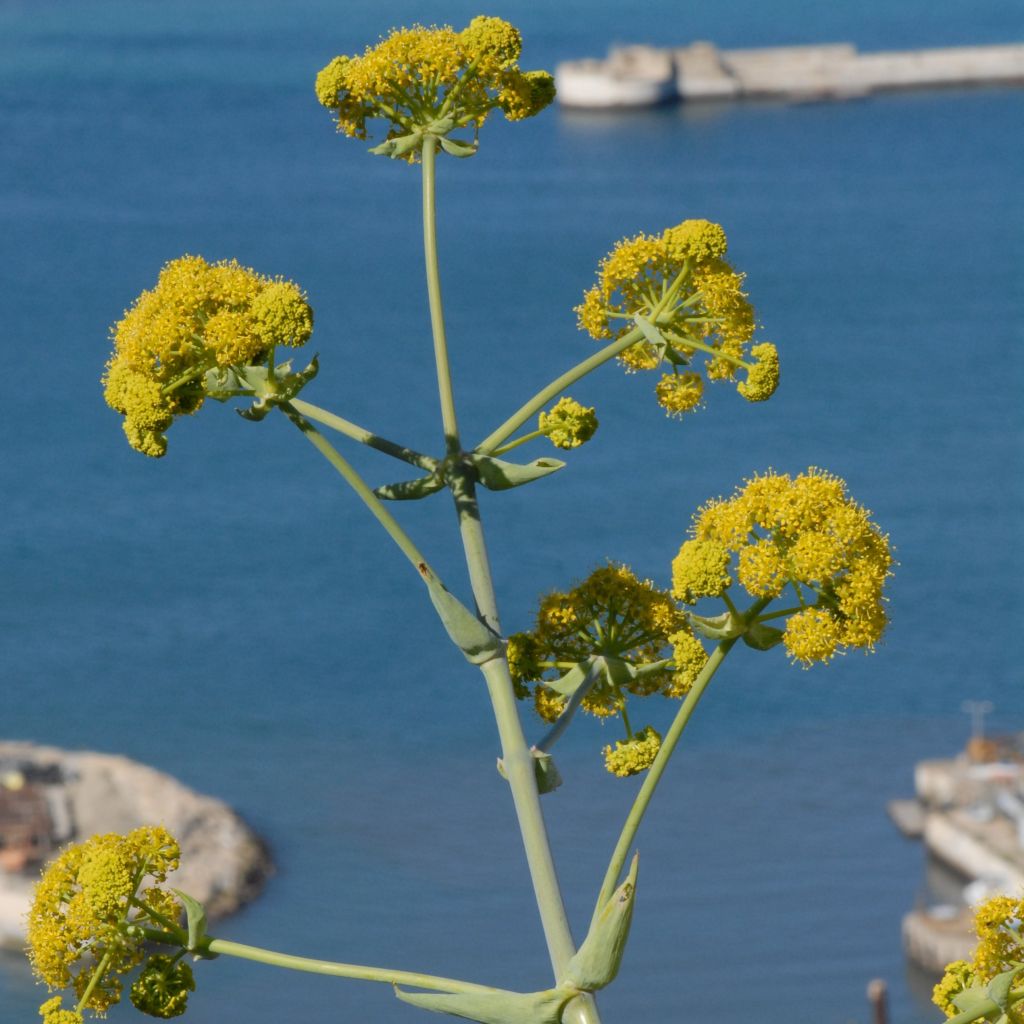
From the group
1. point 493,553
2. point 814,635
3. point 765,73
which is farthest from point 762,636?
point 765,73

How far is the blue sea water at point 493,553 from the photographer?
52.8 m

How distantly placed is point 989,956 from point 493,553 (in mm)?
58528

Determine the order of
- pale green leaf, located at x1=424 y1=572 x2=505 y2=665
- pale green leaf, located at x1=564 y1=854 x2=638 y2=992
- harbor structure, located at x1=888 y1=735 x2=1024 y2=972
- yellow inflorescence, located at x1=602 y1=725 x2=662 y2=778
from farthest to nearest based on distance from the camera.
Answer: harbor structure, located at x1=888 y1=735 x2=1024 y2=972, yellow inflorescence, located at x1=602 y1=725 x2=662 y2=778, pale green leaf, located at x1=424 y1=572 x2=505 y2=665, pale green leaf, located at x1=564 y1=854 x2=638 y2=992

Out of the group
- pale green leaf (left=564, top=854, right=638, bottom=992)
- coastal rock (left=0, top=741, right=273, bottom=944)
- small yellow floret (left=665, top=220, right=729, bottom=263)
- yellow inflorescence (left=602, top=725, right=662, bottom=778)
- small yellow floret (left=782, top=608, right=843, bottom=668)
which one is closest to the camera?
pale green leaf (left=564, top=854, right=638, bottom=992)

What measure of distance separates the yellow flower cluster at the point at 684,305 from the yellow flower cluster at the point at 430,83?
1.40 feet

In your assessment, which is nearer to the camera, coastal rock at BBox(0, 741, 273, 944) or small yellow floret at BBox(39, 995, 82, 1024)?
small yellow floret at BBox(39, 995, 82, 1024)

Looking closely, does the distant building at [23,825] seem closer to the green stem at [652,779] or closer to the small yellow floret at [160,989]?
the small yellow floret at [160,989]

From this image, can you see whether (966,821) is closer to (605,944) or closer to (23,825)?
(23,825)

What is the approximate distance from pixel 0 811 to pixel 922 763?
24.8 m

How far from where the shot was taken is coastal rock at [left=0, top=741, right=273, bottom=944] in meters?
53.4

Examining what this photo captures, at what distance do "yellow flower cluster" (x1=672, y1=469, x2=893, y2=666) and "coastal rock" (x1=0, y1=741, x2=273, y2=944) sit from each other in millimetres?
49734

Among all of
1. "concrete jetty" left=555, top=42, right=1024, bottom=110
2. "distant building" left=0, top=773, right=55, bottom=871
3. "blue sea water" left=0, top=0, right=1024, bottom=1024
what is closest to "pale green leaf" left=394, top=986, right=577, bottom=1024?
"blue sea water" left=0, top=0, right=1024, bottom=1024

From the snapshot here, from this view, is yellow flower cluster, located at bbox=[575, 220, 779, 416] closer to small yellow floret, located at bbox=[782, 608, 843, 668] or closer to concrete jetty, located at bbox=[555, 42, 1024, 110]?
small yellow floret, located at bbox=[782, 608, 843, 668]

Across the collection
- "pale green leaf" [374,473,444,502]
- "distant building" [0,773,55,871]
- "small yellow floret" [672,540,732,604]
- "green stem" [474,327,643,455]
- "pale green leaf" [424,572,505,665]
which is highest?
"distant building" [0,773,55,871]
